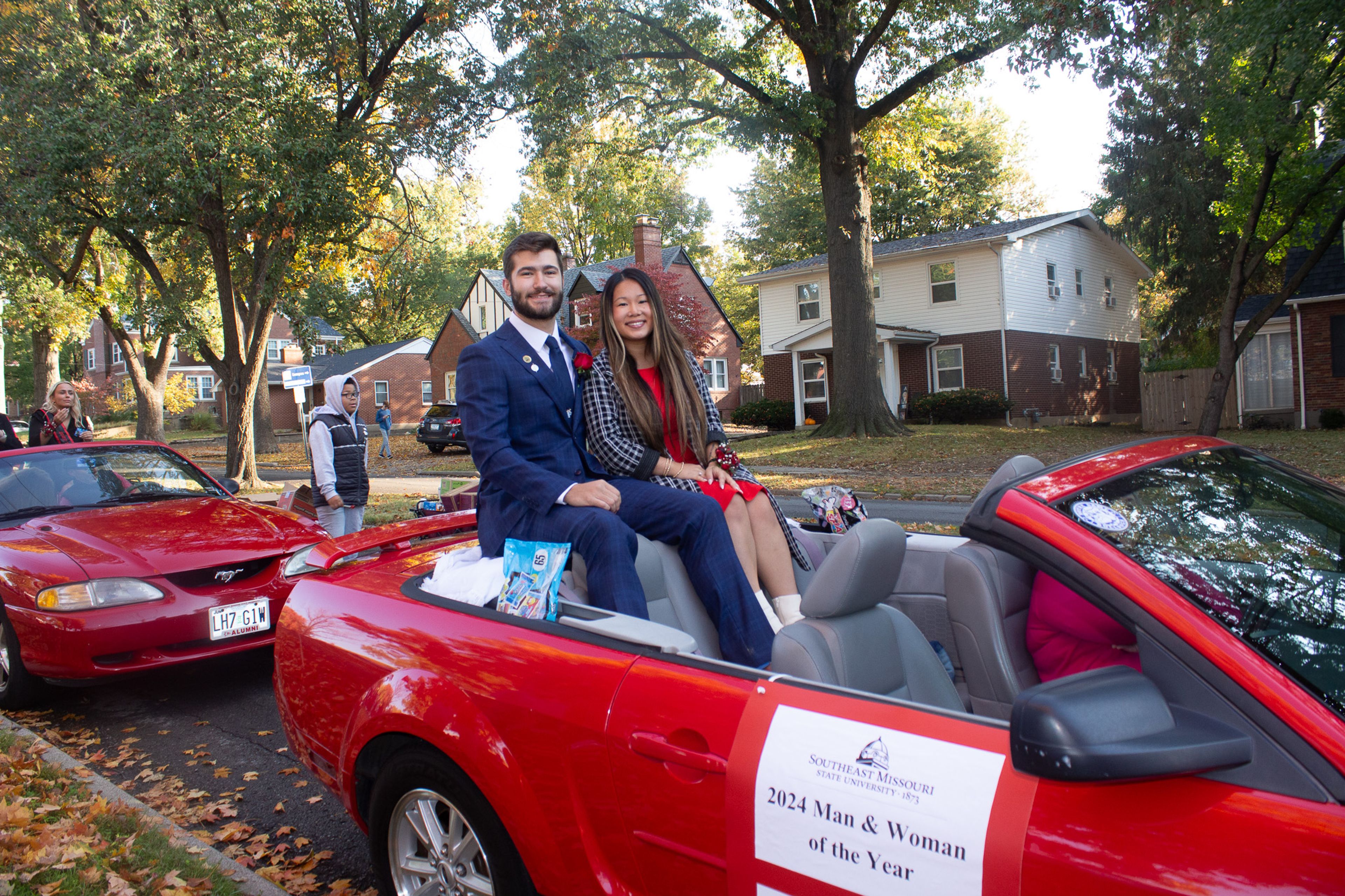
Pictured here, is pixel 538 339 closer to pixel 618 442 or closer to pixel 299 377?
pixel 618 442

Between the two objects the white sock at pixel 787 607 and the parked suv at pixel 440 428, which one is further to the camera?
the parked suv at pixel 440 428

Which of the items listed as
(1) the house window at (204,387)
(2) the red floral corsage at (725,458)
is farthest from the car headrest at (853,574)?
(1) the house window at (204,387)

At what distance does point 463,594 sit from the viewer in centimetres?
279

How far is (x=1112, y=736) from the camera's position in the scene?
1426mm

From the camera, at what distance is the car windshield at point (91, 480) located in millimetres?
6199

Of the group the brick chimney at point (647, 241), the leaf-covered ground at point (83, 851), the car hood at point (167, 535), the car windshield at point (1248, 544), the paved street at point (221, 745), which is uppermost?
the brick chimney at point (647, 241)

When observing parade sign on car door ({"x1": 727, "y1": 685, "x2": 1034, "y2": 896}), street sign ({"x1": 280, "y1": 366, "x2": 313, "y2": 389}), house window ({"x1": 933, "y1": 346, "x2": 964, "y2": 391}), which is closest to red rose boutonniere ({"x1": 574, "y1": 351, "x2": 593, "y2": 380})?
parade sign on car door ({"x1": 727, "y1": 685, "x2": 1034, "y2": 896})

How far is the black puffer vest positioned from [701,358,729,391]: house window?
3594cm

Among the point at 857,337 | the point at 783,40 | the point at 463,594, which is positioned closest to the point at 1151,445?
the point at 463,594

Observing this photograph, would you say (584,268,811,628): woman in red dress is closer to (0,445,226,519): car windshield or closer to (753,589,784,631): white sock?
(753,589,784,631): white sock

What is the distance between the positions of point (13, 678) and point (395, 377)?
49502 millimetres

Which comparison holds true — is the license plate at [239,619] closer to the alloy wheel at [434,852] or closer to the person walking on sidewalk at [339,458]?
the person walking on sidewalk at [339,458]

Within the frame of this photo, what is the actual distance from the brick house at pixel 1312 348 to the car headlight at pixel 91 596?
25.6 metres

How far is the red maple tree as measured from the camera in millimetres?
32594
